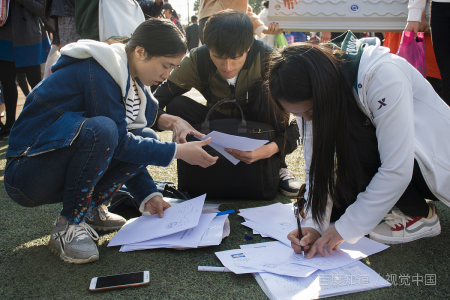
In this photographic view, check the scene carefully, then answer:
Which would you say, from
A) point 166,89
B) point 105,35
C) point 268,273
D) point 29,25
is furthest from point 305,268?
point 29,25

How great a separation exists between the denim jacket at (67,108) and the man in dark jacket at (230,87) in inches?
15.8

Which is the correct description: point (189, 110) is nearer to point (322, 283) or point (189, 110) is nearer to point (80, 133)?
point (80, 133)

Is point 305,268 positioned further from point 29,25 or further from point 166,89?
point 29,25

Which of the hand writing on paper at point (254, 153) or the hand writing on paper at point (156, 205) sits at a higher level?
the hand writing on paper at point (254, 153)

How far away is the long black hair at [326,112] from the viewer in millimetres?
989

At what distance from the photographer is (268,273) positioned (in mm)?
1021

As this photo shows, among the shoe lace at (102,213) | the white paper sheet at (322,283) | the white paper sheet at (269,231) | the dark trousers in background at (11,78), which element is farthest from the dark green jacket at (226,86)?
the dark trousers in background at (11,78)

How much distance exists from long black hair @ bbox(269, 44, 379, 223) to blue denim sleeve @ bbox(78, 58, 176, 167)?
469mm

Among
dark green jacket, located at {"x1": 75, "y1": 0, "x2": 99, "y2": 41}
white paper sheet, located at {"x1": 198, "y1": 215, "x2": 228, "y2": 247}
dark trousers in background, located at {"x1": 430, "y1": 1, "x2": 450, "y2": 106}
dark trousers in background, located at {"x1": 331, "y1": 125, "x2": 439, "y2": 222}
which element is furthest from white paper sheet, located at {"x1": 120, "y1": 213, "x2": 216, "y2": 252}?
dark trousers in background, located at {"x1": 430, "y1": 1, "x2": 450, "y2": 106}

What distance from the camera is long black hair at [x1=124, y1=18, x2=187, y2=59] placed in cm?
129

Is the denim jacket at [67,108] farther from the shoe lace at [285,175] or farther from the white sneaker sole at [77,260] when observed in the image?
the shoe lace at [285,175]

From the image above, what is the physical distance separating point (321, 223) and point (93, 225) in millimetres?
894

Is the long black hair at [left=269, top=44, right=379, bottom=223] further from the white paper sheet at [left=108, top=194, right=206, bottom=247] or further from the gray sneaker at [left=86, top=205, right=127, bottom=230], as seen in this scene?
the gray sneaker at [left=86, top=205, right=127, bottom=230]

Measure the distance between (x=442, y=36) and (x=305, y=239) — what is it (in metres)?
1.50
